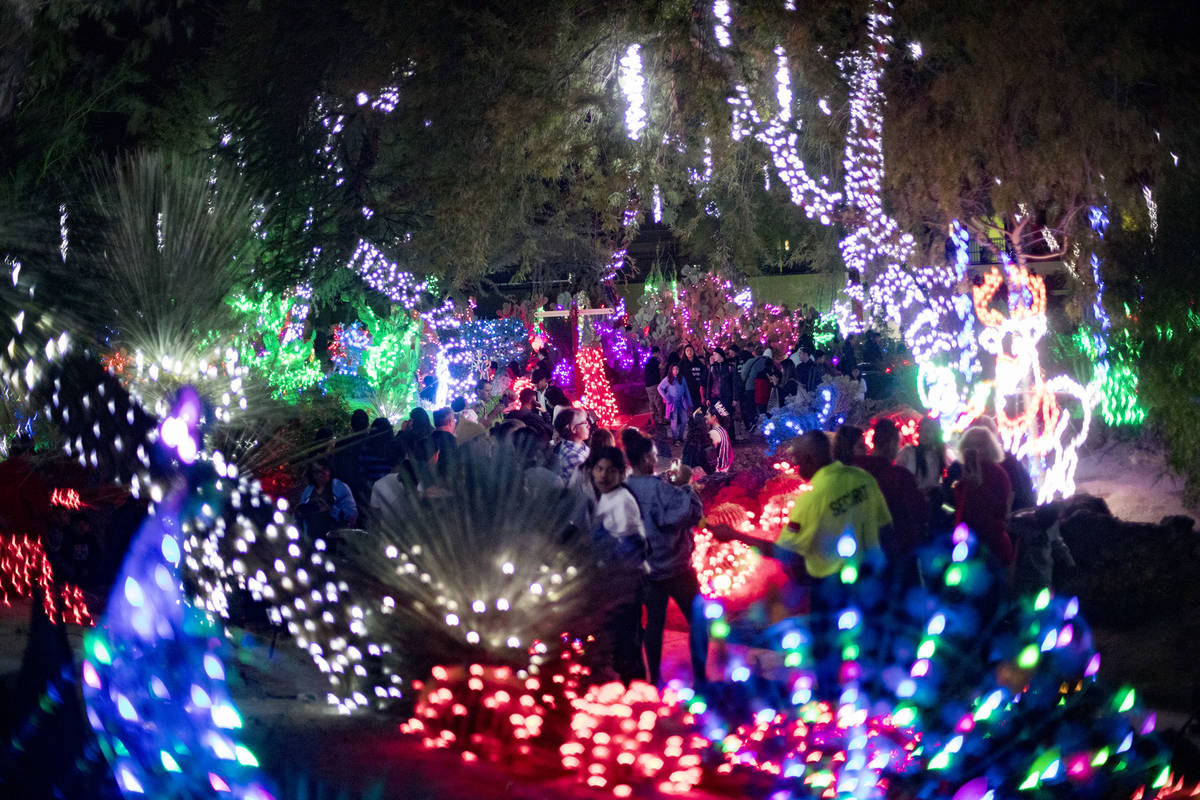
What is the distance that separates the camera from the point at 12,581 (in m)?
10.1

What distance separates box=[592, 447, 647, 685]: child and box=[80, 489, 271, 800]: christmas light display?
1.99 metres

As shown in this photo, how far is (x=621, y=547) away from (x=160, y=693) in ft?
8.31

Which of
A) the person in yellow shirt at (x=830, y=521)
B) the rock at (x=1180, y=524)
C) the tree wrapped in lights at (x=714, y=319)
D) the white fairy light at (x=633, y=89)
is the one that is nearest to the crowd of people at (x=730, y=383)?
the white fairy light at (x=633, y=89)

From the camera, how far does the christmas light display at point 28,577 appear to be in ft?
27.5

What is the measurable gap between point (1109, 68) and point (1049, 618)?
4467 mm

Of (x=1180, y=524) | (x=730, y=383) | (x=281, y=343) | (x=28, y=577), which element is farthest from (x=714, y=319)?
(x=28, y=577)

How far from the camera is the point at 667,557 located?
20.7ft

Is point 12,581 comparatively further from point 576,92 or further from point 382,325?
point 382,325

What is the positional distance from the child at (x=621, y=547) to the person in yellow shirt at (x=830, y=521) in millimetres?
554

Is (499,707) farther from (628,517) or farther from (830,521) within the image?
(830,521)

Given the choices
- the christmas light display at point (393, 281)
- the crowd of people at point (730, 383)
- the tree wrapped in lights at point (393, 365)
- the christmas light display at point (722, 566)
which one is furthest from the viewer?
the christmas light display at point (393, 281)

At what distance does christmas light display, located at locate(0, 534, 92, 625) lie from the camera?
837cm

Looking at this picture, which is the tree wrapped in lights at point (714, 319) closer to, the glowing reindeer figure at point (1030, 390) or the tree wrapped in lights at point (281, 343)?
the tree wrapped in lights at point (281, 343)

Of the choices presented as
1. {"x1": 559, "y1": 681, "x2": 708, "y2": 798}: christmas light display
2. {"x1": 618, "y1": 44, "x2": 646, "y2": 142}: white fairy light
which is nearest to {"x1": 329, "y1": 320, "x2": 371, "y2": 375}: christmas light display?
{"x1": 618, "y1": 44, "x2": 646, "y2": 142}: white fairy light
